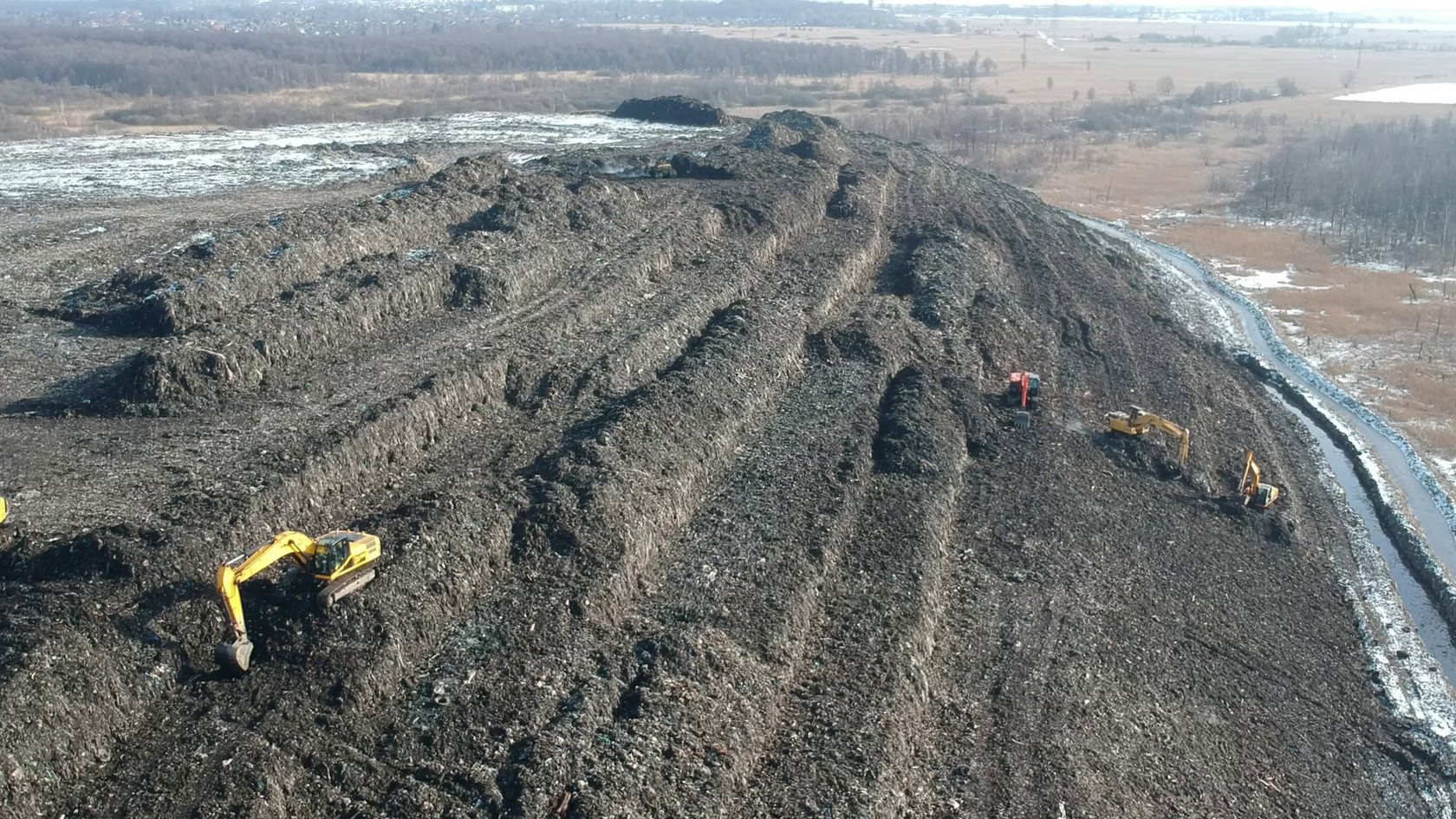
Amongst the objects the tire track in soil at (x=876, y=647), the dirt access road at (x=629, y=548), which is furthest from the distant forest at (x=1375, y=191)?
the tire track in soil at (x=876, y=647)

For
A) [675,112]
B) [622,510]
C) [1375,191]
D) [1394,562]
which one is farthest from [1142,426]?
[675,112]

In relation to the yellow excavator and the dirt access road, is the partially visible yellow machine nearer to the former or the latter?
the dirt access road

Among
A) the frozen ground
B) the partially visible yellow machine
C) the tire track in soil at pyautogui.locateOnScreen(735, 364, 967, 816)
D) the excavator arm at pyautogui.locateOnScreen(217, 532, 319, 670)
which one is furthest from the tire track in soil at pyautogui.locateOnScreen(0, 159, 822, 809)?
the frozen ground

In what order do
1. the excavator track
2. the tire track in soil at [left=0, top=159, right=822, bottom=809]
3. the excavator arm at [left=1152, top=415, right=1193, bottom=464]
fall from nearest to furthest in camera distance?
1. the excavator track
2. the tire track in soil at [left=0, top=159, right=822, bottom=809]
3. the excavator arm at [left=1152, top=415, right=1193, bottom=464]

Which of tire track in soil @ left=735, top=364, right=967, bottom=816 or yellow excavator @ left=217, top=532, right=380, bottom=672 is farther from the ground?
yellow excavator @ left=217, top=532, right=380, bottom=672

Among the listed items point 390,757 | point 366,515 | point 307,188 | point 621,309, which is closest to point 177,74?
point 307,188
